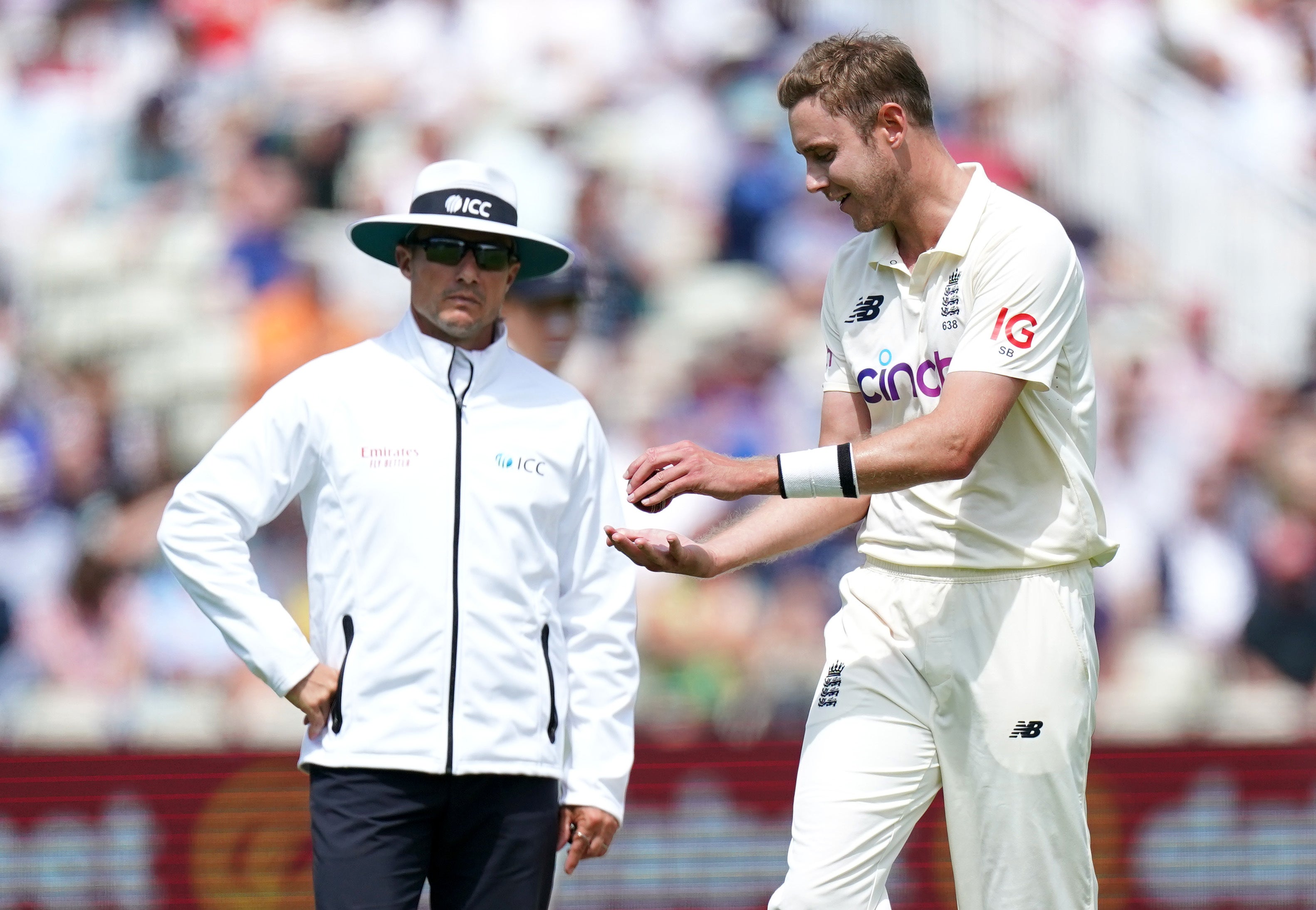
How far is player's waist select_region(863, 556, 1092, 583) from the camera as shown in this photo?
338cm

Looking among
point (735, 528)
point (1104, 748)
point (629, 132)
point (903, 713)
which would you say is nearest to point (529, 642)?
point (735, 528)

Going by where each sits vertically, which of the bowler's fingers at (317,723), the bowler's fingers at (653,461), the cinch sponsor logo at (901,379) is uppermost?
the cinch sponsor logo at (901,379)

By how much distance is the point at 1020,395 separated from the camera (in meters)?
3.36

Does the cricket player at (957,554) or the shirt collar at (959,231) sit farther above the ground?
the shirt collar at (959,231)

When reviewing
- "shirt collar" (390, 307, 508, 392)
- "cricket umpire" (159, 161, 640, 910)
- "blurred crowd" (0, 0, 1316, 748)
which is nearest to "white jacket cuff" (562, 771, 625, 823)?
"cricket umpire" (159, 161, 640, 910)

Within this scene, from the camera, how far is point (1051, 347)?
3295 millimetres

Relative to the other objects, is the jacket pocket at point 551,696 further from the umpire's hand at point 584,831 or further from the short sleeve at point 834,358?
the short sleeve at point 834,358

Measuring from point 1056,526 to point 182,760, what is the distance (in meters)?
4.00

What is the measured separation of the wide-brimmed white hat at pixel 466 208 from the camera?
3.55m

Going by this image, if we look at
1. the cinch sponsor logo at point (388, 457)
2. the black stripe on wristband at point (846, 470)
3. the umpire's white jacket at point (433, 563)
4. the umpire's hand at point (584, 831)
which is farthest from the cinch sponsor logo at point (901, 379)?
the umpire's hand at point (584, 831)

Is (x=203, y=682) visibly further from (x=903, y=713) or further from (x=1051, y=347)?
(x=1051, y=347)

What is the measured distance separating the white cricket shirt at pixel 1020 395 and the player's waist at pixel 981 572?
0.06 feet

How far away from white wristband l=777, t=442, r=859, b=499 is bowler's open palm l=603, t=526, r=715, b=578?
11.3 inches

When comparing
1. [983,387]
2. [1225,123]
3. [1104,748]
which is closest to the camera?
[983,387]
